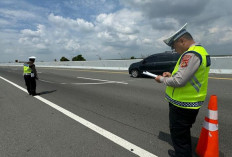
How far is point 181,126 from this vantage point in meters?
2.34

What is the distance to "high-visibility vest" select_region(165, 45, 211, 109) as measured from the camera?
2.11 metres

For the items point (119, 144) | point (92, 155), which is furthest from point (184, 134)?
point (92, 155)

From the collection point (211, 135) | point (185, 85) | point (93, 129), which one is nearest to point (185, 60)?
point (185, 85)

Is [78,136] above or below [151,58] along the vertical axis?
below

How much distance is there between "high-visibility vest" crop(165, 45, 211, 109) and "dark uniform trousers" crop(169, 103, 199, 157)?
0.32 feet

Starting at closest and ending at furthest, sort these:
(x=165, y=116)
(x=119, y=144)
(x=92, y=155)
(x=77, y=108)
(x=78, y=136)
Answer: (x=92, y=155) → (x=119, y=144) → (x=78, y=136) → (x=165, y=116) → (x=77, y=108)

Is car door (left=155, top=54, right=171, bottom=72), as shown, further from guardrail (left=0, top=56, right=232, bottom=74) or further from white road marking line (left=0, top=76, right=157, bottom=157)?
white road marking line (left=0, top=76, right=157, bottom=157)

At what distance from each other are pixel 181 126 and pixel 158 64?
10833 mm

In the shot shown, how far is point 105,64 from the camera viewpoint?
26.0 metres

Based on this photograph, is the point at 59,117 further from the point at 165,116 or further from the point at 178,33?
the point at 178,33

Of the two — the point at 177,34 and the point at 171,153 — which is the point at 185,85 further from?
the point at 171,153

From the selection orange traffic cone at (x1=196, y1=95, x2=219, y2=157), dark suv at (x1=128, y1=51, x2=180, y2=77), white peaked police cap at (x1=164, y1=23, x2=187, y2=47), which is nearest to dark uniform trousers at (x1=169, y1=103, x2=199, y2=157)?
orange traffic cone at (x1=196, y1=95, x2=219, y2=157)

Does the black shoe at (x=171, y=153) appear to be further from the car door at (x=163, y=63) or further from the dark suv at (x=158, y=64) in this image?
the car door at (x=163, y=63)

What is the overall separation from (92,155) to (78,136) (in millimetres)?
793
